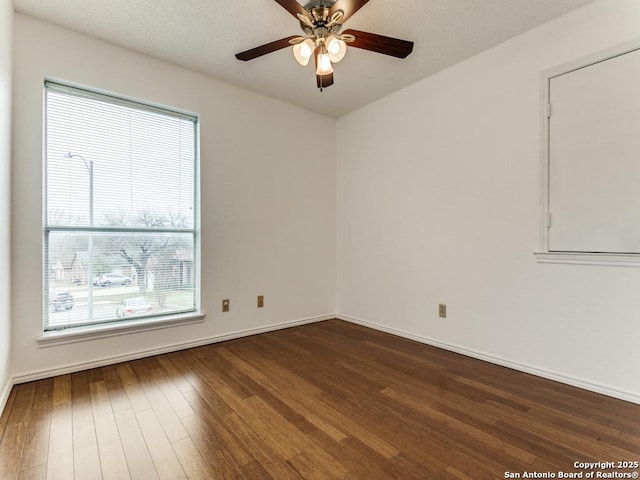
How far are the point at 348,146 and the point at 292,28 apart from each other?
1.74 meters

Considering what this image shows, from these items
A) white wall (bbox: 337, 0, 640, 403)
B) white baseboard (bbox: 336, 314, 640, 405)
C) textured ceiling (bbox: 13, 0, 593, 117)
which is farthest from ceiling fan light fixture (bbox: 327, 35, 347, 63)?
white baseboard (bbox: 336, 314, 640, 405)

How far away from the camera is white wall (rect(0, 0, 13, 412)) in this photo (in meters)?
1.91

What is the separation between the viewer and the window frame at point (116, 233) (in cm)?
238

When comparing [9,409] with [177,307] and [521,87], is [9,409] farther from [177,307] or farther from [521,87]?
[521,87]

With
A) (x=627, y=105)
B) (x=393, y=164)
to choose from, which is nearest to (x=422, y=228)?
(x=393, y=164)

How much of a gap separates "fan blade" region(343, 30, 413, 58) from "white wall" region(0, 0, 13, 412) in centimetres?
205

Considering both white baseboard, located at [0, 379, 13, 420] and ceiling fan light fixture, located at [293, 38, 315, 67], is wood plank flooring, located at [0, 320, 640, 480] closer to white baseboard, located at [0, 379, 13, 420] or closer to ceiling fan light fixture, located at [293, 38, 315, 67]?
white baseboard, located at [0, 379, 13, 420]

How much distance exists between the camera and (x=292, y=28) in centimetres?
239

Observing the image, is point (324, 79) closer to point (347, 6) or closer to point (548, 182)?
point (347, 6)

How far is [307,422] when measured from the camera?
178cm

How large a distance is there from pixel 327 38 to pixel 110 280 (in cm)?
246

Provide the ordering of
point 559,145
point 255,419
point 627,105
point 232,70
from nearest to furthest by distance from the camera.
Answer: point 255,419, point 627,105, point 559,145, point 232,70

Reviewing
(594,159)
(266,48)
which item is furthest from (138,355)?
(594,159)

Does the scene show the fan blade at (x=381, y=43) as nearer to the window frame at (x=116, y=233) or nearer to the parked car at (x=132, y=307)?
the window frame at (x=116, y=233)
